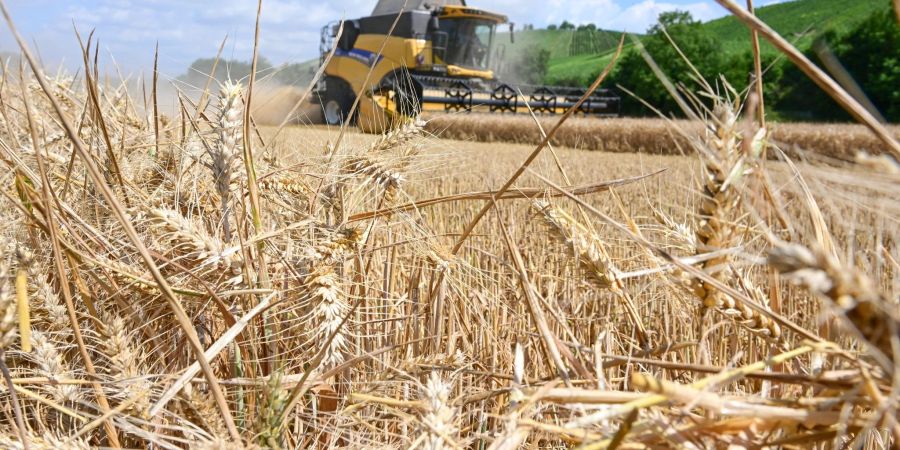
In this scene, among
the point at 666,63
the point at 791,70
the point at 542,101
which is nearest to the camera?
the point at 542,101

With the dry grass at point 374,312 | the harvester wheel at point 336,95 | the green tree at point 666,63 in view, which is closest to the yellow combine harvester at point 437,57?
the harvester wheel at point 336,95

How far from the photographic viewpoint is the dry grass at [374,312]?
18.7 inches

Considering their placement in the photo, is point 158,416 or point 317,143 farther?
point 317,143

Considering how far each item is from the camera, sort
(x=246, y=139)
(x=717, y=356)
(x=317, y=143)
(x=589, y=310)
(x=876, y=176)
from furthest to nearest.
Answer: (x=589, y=310), (x=317, y=143), (x=717, y=356), (x=246, y=139), (x=876, y=176)

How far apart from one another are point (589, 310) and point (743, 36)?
42690 mm

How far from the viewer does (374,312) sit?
1013 millimetres

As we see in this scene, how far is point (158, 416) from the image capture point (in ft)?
2.52

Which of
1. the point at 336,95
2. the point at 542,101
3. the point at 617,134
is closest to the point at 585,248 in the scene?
the point at 617,134

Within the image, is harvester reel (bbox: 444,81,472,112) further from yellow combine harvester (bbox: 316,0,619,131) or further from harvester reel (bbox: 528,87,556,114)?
harvester reel (bbox: 528,87,556,114)

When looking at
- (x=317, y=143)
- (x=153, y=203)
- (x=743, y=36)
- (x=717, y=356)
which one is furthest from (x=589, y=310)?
(x=743, y=36)

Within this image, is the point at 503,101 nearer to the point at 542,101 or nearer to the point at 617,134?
the point at 542,101

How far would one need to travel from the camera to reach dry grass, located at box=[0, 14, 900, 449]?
1.56 ft

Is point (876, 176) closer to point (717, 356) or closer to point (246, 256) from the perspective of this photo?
point (246, 256)

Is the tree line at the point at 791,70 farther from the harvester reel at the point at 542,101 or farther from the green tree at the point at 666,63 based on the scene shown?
the harvester reel at the point at 542,101
